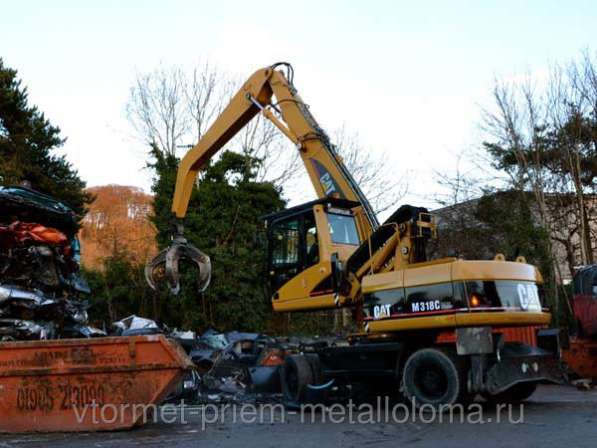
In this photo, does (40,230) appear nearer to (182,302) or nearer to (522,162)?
(182,302)

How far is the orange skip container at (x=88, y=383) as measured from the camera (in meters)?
8.30

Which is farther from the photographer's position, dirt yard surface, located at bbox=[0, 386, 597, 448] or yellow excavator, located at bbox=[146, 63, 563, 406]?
yellow excavator, located at bbox=[146, 63, 563, 406]

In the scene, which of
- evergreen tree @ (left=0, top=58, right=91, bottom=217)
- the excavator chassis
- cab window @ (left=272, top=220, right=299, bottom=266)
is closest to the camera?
the excavator chassis

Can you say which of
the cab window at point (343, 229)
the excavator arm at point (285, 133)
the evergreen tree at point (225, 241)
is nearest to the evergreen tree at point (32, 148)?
the evergreen tree at point (225, 241)

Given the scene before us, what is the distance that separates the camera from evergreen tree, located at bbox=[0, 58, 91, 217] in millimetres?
→ 27297

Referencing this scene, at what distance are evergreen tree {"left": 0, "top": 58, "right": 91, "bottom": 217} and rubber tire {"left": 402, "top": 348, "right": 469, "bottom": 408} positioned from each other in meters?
19.7

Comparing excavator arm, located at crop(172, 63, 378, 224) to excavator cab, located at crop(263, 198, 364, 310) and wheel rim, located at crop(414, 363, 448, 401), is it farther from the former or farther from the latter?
wheel rim, located at crop(414, 363, 448, 401)

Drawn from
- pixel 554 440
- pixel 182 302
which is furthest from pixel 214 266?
pixel 554 440

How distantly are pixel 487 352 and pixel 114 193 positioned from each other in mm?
32538

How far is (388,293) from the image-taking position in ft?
34.5

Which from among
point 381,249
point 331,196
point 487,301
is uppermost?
point 331,196

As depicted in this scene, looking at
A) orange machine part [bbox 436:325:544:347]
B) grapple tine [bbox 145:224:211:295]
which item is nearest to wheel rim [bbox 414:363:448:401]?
orange machine part [bbox 436:325:544:347]

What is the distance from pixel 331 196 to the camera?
481 inches

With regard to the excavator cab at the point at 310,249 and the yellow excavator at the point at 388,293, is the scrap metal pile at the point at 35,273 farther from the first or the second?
the excavator cab at the point at 310,249
